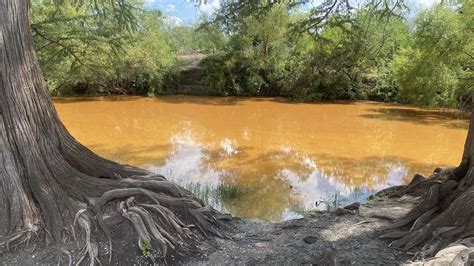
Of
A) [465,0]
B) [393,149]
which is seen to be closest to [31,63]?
[393,149]

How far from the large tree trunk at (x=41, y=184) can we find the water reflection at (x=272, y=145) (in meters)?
3.04

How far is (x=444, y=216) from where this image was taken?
4.02 metres

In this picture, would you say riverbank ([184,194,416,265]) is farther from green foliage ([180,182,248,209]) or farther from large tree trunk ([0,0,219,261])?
green foliage ([180,182,248,209])

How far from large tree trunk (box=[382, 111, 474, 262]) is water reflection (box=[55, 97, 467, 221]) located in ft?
9.06

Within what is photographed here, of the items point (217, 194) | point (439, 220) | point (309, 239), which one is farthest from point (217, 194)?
point (439, 220)

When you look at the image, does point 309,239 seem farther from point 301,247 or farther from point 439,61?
point 439,61

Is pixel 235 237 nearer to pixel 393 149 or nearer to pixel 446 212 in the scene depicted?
pixel 446 212

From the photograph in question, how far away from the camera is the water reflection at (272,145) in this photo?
8.63 m

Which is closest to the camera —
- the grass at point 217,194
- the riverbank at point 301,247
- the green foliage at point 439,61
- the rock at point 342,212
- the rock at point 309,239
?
the riverbank at point 301,247

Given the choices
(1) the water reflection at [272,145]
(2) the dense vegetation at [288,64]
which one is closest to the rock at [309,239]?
(1) the water reflection at [272,145]

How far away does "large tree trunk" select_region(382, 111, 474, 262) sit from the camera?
3770 millimetres

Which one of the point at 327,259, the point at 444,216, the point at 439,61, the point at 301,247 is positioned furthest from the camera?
the point at 439,61

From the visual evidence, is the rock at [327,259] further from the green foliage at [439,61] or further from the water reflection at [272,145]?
the green foliage at [439,61]

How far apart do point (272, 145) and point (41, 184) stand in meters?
9.99
